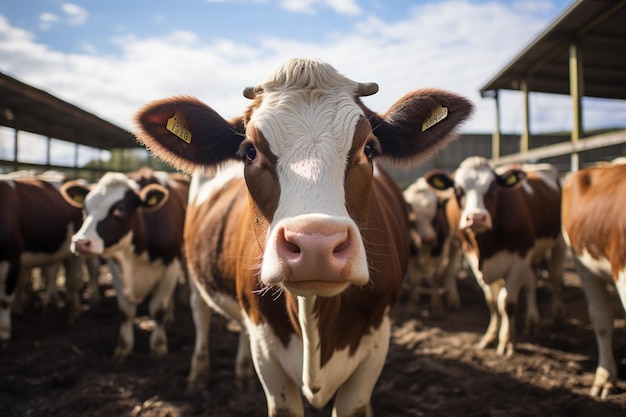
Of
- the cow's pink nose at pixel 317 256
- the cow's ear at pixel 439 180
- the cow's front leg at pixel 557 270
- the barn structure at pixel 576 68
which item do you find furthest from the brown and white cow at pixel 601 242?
the cow's pink nose at pixel 317 256

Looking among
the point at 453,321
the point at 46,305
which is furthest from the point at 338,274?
the point at 46,305

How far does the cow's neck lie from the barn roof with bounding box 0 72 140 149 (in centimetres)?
600

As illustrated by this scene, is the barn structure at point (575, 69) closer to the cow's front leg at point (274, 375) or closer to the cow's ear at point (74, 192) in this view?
the cow's front leg at point (274, 375)

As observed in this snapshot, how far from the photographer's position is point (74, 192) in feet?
16.2

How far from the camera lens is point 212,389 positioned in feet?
12.5

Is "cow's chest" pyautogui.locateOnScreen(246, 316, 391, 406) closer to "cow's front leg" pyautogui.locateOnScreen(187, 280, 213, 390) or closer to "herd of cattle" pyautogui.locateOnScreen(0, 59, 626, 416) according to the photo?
"herd of cattle" pyautogui.locateOnScreen(0, 59, 626, 416)

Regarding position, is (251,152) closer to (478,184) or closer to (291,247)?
(291,247)

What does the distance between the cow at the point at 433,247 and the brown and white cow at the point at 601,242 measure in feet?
8.11

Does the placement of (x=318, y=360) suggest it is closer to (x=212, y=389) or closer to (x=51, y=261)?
(x=212, y=389)

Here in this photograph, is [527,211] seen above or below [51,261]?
above

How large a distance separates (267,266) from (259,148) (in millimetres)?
580

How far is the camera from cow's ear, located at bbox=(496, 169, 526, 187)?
4.54 meters

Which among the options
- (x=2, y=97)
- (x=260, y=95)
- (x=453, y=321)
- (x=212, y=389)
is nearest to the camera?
(x=260, y=95)

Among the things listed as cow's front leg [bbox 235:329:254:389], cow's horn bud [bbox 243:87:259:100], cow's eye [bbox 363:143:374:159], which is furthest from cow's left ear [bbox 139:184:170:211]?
cow's eye [bbox 363:143:374:159]
